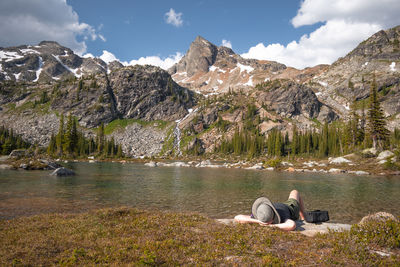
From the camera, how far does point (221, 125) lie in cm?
17875

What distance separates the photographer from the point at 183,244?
8141 millimetres

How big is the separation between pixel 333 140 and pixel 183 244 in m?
116

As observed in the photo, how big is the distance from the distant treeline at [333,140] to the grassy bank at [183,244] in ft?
273

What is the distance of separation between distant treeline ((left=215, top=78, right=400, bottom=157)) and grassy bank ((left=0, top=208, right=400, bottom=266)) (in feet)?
273

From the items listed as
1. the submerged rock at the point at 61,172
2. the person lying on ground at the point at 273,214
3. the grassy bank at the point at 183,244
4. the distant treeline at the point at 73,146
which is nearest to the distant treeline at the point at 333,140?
the distant treeline at the point at 73,146

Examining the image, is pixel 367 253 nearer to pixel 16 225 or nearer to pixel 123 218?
pixel 123 218

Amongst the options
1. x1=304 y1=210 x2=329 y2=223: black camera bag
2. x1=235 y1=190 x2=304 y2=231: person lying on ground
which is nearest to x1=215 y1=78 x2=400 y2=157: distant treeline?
x1=304 y1=210 x2=329 y2=223: black camera bag

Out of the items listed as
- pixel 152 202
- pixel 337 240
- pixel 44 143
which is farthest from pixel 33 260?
pixel 44 143

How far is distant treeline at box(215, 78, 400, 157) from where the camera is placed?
2972 inches

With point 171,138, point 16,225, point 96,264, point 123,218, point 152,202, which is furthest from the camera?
point 171,138

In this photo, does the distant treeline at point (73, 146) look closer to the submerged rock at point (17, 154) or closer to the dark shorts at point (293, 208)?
the submerged rock at point (17, 154)

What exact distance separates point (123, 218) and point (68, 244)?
3.79m

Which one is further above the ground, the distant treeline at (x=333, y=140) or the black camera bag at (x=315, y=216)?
the distant treeline at (x=333, y=140)

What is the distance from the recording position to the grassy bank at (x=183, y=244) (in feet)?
21.9
